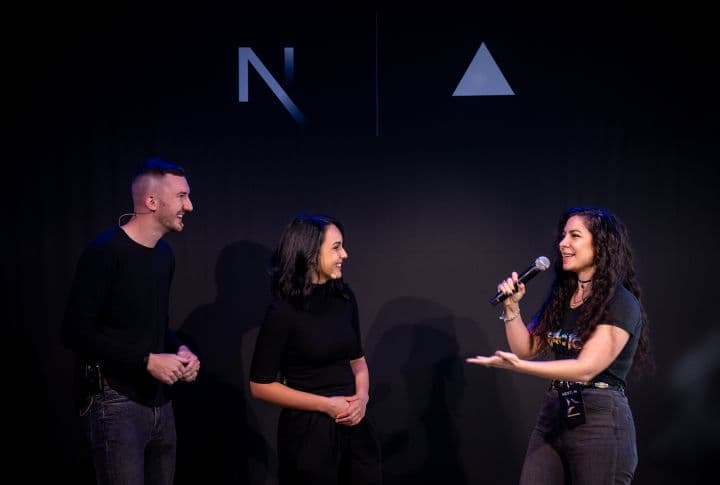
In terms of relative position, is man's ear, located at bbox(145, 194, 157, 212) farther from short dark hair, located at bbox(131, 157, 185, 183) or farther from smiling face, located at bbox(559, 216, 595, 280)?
smiling face, located at bbox(559, 216, 595, 280)

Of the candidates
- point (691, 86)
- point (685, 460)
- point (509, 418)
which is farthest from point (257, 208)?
point (685, 460)

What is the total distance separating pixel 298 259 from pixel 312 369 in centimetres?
47

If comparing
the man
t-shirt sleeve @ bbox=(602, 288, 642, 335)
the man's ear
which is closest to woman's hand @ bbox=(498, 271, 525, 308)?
t-shirt sleeve @ bbox=(602, 288, 642, 335)

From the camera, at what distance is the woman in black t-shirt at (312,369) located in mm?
2588

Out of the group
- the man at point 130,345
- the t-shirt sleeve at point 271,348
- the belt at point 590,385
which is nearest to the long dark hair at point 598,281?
the belt at point 590,385

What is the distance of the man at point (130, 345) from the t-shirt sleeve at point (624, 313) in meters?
1.68

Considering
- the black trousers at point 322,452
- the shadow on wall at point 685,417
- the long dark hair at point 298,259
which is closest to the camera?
the black trousers at point 322,452

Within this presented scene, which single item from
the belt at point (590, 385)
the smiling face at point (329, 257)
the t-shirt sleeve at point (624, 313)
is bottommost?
the belt at point (590, 385)

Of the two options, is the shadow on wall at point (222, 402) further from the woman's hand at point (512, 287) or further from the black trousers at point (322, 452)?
the woman's hand at point (512, 287)

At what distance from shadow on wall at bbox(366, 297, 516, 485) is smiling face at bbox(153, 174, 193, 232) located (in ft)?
4.71

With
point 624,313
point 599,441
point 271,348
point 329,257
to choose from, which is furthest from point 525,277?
point 271,348

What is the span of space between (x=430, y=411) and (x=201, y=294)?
1.53m

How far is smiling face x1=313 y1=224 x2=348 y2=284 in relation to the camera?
2.78 m

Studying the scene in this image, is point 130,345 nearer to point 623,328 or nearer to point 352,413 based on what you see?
point 352,413
